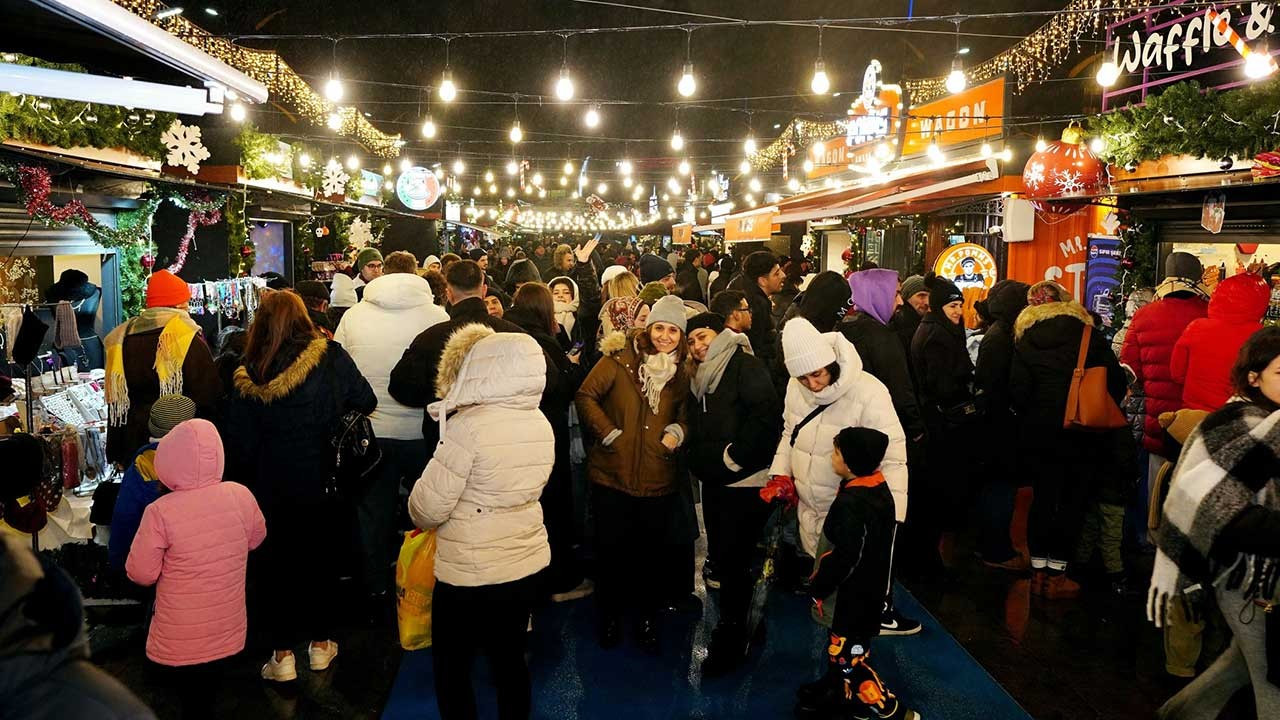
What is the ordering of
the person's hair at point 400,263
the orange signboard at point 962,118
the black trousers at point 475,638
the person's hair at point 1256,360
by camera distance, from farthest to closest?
the orange signboard at point 962,118 < the person's hair at point 400,263 < the black trousers at point 475,638 < the person's hair at point 1256,360

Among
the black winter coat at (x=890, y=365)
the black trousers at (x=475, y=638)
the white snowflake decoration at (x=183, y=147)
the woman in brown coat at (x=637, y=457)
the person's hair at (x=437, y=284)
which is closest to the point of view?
the black trousers at (x=475, y=638)

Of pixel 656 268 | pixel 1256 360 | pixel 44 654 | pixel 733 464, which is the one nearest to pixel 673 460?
pixel 733 464

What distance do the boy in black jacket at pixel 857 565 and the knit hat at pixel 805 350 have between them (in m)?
0.38

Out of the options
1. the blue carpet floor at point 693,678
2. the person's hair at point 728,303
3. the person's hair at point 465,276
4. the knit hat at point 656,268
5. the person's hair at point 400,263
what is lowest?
the blue carpet floor at point 693,678

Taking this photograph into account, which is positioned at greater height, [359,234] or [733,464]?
[359,234]

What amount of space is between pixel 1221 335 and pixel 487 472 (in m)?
4.59

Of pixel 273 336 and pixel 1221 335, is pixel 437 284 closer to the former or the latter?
pixel 273 336

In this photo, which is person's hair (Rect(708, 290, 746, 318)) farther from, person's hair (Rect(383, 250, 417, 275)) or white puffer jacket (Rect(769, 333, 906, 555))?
person's hair (Rect(383, 250, 417, 275))

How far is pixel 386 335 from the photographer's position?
559 cm

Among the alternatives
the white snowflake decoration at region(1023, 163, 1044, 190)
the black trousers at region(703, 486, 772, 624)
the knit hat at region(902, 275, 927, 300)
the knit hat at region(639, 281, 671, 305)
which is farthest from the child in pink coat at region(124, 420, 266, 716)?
the white snowflake decoration at region(1023, 163, 1044, 190)

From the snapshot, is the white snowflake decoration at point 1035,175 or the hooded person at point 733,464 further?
the white snowflake decoration at point 1035,175

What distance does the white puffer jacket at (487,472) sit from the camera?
3.60 m

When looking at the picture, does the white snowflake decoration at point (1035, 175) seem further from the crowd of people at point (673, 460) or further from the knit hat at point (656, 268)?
the knit hat at point (656, 268)

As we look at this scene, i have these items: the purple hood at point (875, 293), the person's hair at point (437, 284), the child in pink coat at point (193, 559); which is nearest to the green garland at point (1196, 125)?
the purple hood at point (875, 293)
